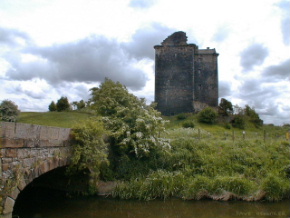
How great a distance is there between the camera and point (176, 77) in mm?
36906

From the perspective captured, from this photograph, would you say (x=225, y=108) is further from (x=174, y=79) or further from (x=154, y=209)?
(x=154, y=209)

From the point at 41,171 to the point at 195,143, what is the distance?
9.73m

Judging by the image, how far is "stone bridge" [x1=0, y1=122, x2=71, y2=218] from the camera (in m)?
7.04

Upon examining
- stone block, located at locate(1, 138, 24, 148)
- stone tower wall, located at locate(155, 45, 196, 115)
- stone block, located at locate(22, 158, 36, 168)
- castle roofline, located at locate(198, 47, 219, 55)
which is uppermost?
castle roofline, located at locate(198, 47, 219, 55)

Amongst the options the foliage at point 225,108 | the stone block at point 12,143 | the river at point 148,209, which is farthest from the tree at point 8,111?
the foliage at point 225,108

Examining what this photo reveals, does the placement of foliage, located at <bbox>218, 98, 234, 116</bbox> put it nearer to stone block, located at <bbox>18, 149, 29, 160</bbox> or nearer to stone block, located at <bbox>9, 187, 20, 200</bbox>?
stone block, located at <bbox>18, 149, 29, 160</bbox>

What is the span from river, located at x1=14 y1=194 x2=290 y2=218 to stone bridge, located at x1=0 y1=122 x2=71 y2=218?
215 centimetres

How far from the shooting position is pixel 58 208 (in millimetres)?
10578

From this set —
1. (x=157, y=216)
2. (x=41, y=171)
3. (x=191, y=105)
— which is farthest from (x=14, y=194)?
(x=191, y=105)

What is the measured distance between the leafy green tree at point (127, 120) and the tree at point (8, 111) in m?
9.97

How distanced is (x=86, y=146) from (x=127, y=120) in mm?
4600

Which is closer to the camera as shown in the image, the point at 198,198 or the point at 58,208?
the point at 58,208

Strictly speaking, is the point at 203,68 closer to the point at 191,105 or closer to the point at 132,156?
the point at 191,105

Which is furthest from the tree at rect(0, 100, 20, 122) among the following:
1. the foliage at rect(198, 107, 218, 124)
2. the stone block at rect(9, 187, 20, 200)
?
the foliage at rect(198, 107, 218, 124)
